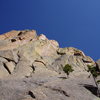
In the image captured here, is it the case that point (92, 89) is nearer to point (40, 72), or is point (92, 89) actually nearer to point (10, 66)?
point (40, 72)

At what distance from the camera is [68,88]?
57594 mm

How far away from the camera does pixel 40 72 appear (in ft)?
293

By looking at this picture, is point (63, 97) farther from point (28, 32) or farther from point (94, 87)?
point (28, 32)

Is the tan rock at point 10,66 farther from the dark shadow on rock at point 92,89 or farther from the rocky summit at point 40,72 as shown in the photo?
the dark shadow on rock at point 92,89

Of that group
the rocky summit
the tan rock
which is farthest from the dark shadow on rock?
the tan rock

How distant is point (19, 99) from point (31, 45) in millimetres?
64869

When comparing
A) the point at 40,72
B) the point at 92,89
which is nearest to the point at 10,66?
the point at 40,72

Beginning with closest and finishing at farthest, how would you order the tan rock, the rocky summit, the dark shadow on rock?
the rocky summit, the dark shadow on rock, the tan rock

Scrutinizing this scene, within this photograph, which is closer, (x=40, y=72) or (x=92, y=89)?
(x=92, y=89)

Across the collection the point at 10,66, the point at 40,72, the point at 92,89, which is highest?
the point at 10,66

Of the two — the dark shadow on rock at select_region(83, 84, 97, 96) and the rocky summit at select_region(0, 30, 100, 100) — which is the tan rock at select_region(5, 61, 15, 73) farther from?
the dark shadow on rock at select_region(83, 84, 97, 96)

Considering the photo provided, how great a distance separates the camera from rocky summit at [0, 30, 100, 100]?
2090 inches

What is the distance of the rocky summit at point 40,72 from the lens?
53097 mm

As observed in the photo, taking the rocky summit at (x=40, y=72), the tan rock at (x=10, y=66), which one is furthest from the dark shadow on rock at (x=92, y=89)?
the tan rock at (x=10, y=66)
